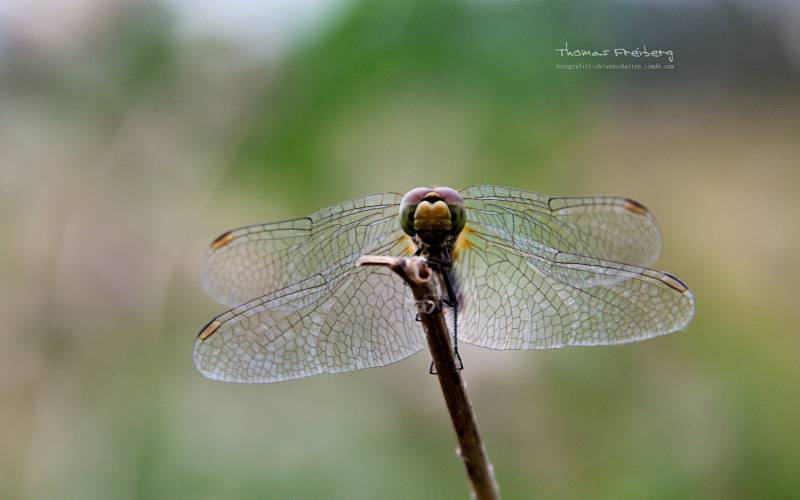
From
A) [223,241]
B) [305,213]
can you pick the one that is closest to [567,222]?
[223,241]

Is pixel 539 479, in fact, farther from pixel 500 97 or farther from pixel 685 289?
pixel 500 97

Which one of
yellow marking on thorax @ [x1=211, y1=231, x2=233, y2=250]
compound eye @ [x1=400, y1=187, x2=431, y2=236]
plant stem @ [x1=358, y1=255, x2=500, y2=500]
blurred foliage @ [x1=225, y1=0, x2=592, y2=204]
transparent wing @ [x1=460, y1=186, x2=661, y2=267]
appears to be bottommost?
plant stem @ [x1=358, y1=255, x2=500, y2=500]

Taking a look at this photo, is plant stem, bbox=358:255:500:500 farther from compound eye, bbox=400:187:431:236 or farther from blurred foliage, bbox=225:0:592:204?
blurred foliage, bbox=225:0:592:204

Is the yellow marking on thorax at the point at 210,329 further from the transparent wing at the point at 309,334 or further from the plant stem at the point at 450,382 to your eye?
the plant stem at the point at 450,382

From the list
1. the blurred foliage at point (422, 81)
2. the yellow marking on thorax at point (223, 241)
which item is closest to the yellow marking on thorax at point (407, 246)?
the yellow marking on thorax at point (223, 241)

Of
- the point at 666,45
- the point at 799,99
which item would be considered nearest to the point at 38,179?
the point at 666,45

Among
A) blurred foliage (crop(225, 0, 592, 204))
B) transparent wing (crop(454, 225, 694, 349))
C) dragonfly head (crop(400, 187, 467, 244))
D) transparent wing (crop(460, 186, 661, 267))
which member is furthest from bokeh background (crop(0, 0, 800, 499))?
dragonfly head (crop(400, 187, 467, 244))

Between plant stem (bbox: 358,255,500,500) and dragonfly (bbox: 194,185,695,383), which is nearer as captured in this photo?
plant stem (bbox: 358,255,500,500)
